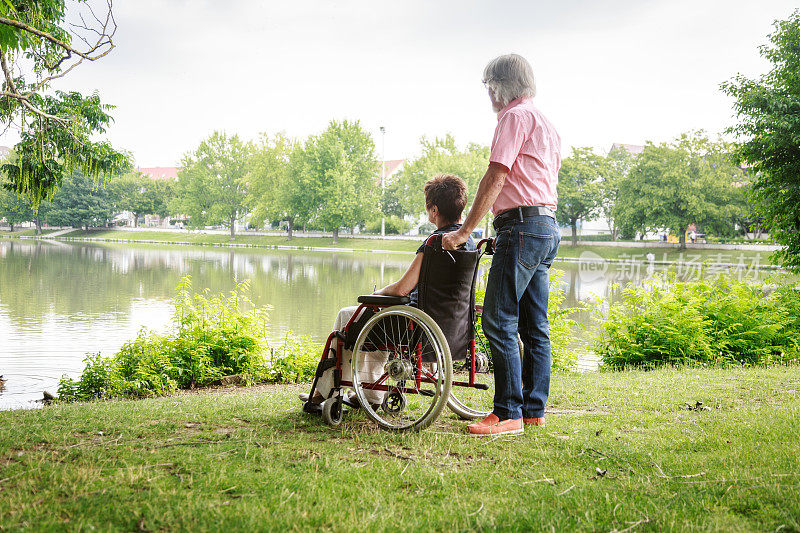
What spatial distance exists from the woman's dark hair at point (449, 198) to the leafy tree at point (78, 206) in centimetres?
7289

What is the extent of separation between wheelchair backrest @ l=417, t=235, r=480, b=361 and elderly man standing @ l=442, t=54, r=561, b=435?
0.30 feet

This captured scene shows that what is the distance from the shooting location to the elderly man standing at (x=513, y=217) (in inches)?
126

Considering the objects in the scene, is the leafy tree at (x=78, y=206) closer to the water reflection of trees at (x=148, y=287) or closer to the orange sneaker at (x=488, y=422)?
the water reflection of trees at (x=148, y=287)

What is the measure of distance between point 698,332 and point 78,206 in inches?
2938

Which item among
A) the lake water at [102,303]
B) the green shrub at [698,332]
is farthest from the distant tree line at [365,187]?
the green shrub at [698,332]

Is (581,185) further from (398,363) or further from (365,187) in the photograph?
(398,363)

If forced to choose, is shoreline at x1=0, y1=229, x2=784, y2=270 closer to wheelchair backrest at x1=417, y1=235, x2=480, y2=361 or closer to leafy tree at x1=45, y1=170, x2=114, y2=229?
leafy tree at x1=45, y1=170, x2=114, y2=229

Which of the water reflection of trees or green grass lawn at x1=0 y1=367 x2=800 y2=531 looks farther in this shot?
the water reflection of trees

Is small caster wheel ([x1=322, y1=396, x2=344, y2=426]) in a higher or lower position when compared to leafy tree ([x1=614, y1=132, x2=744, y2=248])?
lower

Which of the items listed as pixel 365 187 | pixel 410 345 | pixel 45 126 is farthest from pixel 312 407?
pixel 365 187

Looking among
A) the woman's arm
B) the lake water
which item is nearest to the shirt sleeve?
the woman's arm

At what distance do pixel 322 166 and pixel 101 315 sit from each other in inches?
1663

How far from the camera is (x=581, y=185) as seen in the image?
2124 inches

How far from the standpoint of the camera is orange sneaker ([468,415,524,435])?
3178 millimetres
